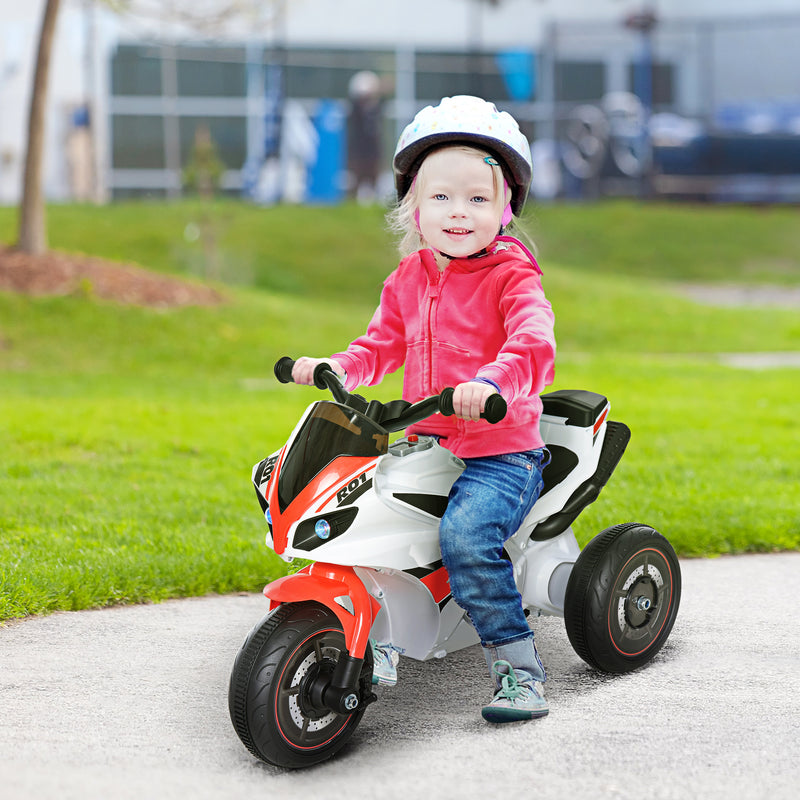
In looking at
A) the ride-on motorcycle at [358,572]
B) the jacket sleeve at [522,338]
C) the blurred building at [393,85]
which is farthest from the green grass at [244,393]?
the blurred building at [393,85]

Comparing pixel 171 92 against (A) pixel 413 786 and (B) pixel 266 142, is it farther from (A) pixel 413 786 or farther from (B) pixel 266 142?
(A) pixel 413 786

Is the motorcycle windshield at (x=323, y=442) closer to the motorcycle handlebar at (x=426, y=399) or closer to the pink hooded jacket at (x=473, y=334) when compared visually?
the motorcycle handlebar at (x=426, y=399)

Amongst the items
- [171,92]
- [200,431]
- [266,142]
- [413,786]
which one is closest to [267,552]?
[413,786]

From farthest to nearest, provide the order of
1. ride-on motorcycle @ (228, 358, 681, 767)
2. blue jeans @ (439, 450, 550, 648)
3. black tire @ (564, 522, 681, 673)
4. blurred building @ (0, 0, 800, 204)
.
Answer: blurred building @ (0, 0, 800, 204)
black tire @ (564, 522, 681, 673)
blue jeans @ (439, 450, 550, 648)
ride-on motorcycle @ (228, 358, 681, 767)

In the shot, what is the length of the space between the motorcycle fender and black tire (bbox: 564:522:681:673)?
0.79m

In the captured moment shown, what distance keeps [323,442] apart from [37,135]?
35.6 feet

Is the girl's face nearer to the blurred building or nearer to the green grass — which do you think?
the green grass

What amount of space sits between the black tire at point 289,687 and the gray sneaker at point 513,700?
0.40m

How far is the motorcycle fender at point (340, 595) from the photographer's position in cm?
315

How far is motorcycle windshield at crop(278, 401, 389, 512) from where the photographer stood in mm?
3150

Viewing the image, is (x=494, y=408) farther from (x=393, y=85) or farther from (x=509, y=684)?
(x=393, y=85)

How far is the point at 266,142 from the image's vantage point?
25.9 metres

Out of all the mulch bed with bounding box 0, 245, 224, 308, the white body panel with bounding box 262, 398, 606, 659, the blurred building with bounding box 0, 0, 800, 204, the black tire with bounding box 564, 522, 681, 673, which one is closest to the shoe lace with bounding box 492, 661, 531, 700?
the white body panel with bounding box 262, 398, 606, 659

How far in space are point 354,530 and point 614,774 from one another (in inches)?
36.5
